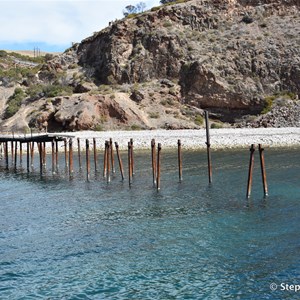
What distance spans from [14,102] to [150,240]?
5709 cm

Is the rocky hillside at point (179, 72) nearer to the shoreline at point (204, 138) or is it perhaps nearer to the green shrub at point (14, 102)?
the green shrub at point (14, 102)

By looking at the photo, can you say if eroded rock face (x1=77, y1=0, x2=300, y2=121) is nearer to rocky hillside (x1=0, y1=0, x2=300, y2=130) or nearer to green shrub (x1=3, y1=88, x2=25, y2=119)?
rocky hillside (x1=0, y1=0, x2=300, y2=130)

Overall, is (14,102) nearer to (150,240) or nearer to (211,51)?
(211,51)

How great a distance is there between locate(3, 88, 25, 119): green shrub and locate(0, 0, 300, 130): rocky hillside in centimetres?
91

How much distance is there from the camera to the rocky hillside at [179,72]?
190ft

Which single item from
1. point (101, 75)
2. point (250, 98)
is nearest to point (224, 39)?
point (250, 98)

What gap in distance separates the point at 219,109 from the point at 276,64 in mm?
10688

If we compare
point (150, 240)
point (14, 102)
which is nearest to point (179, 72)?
point (14, 102)

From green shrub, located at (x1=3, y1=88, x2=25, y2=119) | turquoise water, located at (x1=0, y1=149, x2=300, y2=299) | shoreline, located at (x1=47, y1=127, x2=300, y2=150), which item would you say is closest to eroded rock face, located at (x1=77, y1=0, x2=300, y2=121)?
green shrub, located at (x1=3, y1=88, x2=25, y2=119)

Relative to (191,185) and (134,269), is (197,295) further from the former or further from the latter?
(191,185)

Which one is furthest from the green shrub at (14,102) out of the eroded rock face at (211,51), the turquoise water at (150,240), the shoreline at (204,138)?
the turquoise water at (150,240)

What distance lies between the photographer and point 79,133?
168ft

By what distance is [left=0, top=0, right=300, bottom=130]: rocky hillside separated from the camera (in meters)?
58.0

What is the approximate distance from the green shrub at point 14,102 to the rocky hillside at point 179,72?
35.9 inches
